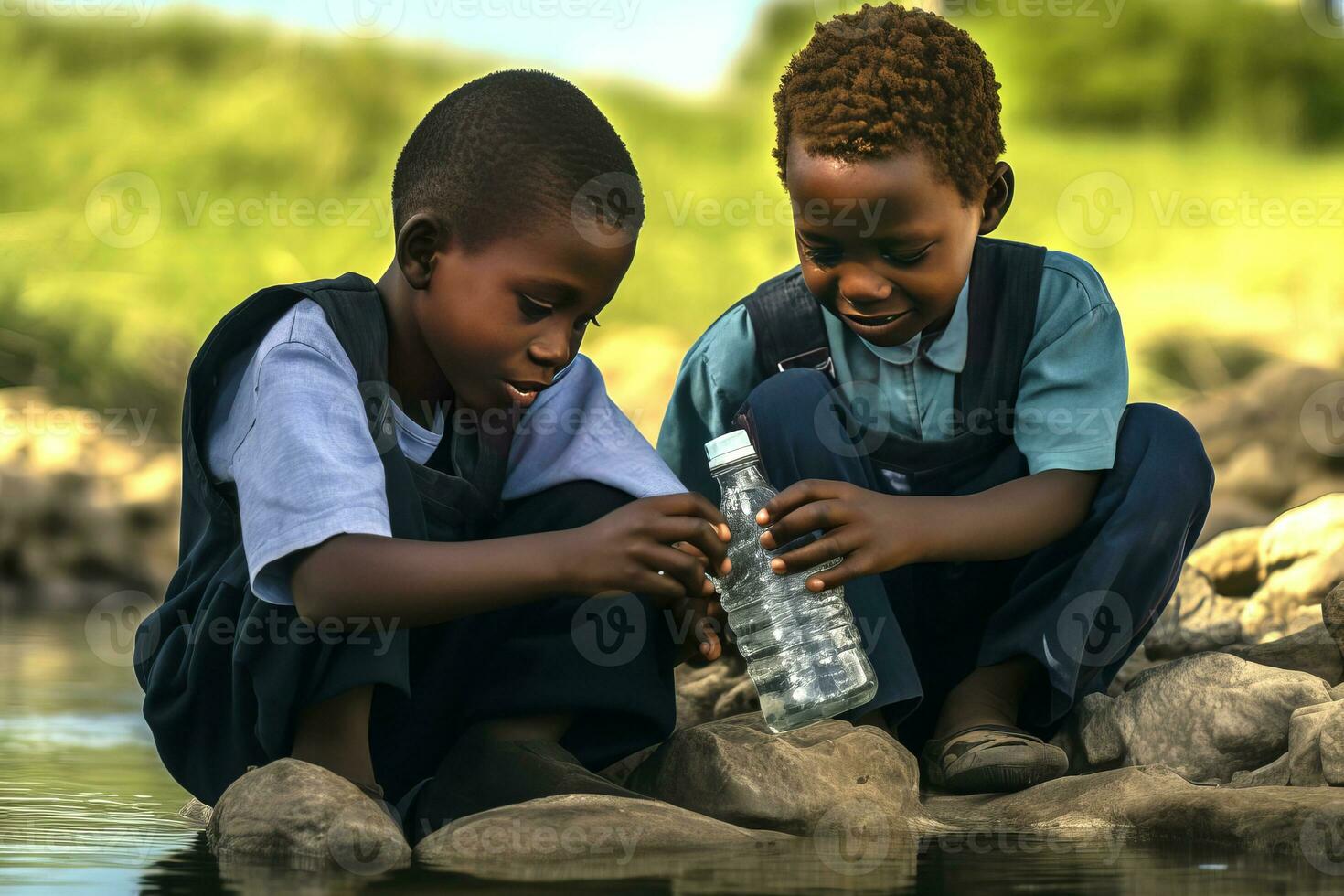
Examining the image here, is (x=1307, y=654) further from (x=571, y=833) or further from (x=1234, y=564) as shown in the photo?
(x=571, y=833)

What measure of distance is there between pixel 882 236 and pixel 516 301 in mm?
694

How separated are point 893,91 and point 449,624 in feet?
3.98

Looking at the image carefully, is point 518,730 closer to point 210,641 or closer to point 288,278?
point 210,641

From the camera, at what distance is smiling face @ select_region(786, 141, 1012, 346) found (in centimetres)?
286

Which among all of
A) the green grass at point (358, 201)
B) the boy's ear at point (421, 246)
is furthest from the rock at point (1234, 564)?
the green grass at point (358, 201)

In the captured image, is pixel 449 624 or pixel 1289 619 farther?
pixel 1289 619

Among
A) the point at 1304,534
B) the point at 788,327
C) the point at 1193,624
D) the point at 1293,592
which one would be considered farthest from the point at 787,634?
the point at 1304,534

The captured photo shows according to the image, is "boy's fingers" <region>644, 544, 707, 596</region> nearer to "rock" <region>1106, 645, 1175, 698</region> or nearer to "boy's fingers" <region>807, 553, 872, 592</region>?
"boy's fingers" <region>807, 553, 872, 592</region>

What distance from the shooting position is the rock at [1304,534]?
14.1 feet

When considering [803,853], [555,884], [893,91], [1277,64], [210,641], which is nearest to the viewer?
[555,884]

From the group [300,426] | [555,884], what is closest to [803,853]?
[555,884]

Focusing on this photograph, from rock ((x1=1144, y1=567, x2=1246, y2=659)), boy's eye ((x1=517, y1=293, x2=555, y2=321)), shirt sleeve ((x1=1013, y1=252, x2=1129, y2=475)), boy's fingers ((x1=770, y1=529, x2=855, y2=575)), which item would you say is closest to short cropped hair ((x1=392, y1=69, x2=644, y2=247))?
boy's eye ((x1=517, y1=293, x2=555, y2=321))

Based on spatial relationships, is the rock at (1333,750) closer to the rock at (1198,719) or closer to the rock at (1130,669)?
the rock at (1198,719)

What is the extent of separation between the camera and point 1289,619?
4.11 metres
